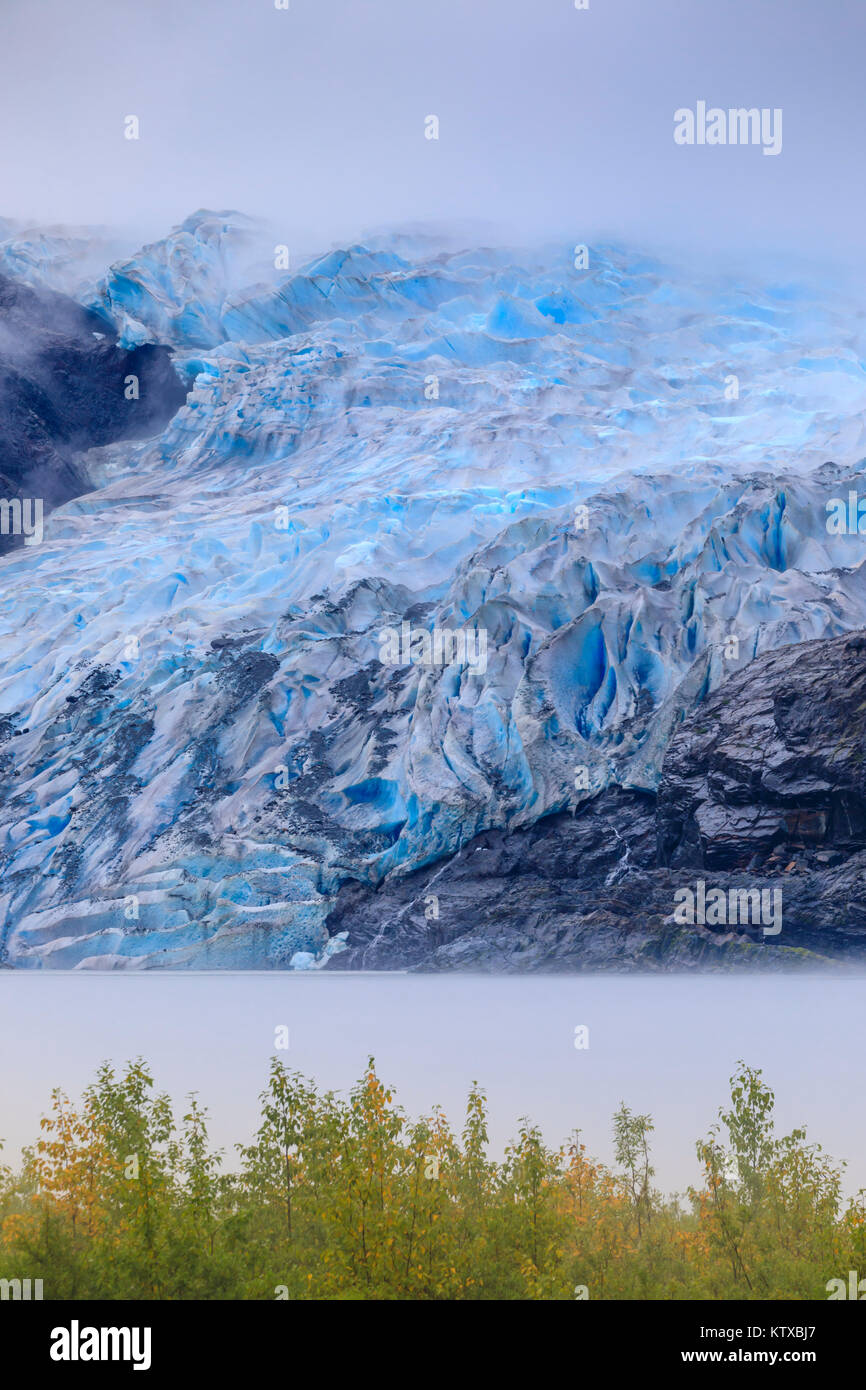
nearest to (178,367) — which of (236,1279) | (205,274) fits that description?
(205,274)

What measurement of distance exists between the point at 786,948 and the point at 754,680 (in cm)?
281

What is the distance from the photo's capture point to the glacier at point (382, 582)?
13.3m

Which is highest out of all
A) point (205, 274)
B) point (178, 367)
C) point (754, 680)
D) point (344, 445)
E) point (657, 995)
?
point (205, 274)

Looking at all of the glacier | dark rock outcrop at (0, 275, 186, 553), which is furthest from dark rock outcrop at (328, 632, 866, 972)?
dark rock outcrop at (0, 275, 186, 553)

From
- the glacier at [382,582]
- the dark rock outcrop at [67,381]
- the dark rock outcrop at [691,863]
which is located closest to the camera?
the dark rock outcrop at [691,863]

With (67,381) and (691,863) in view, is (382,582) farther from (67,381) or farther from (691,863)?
(67,381)

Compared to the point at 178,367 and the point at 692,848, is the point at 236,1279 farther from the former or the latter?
the point at 178,367

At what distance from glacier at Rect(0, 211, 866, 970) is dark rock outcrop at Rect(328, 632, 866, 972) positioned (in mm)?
283

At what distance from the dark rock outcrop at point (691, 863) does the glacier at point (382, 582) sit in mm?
283

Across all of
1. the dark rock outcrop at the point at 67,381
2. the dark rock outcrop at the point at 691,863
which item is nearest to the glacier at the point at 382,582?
the dark rock outcrop at the point at 691,863

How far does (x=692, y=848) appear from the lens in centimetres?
1296

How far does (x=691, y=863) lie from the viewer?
42.4ft

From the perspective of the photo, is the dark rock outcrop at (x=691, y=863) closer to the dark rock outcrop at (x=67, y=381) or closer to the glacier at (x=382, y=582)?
the glacier at (x=382, y=582)

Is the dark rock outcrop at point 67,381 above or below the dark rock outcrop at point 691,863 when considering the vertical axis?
above
